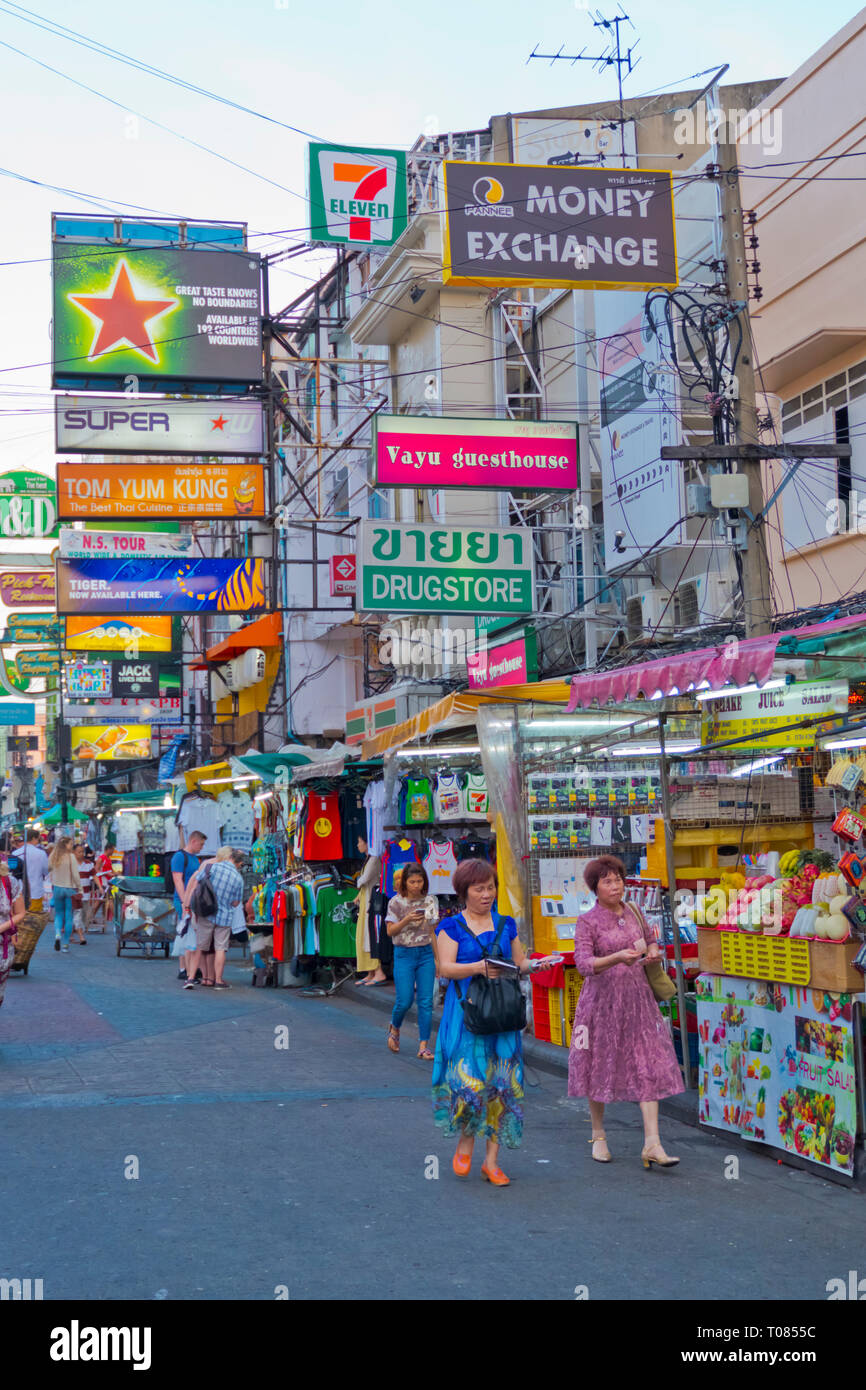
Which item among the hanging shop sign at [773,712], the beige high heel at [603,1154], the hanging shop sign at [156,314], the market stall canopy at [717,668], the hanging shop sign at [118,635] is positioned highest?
the hanging shop sign at [156,314]

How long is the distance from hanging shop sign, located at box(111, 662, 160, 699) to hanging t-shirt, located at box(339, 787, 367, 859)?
1767 cm

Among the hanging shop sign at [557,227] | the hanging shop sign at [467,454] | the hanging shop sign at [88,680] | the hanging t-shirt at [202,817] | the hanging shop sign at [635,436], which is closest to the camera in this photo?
the hanging shop sign at [557,227]

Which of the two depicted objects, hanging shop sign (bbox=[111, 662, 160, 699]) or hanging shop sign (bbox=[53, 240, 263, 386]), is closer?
hanging shop sign (bbox=[53, 240, 263, 386])

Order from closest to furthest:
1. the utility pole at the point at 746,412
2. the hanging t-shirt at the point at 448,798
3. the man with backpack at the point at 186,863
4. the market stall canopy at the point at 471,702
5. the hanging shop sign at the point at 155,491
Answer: the utility pole at the point at 746,412
the market stall canopy at the point at 471,702
the hanging t-shirt at the point at 448,798
the man with backpack at the point at 186,863
the hanging shop sign at the point at 155,491

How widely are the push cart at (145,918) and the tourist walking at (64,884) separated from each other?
916mm

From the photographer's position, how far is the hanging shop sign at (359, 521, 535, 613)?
51.2ft

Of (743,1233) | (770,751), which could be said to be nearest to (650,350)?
(770,751)

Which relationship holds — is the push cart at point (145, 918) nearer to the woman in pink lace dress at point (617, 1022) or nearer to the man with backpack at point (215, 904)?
the man with backpack at point (215, 904)

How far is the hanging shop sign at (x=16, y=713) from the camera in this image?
41531 mm

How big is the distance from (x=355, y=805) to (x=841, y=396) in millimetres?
7613

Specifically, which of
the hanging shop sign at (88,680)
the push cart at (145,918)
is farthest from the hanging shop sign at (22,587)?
the push cart at (145,918)

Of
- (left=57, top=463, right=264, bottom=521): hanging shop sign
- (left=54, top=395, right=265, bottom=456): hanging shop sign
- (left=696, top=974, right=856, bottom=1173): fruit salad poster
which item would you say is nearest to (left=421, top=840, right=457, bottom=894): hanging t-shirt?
(left=696, top=974, right=856, bottom=1173): fruit salad poster

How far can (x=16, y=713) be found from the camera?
4184 centimetres

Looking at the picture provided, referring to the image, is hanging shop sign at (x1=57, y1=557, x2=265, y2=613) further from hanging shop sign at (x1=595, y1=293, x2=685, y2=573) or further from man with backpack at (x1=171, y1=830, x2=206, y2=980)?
hanging shop sign at (x1=595, y1=293, x2=685, y2=573)
